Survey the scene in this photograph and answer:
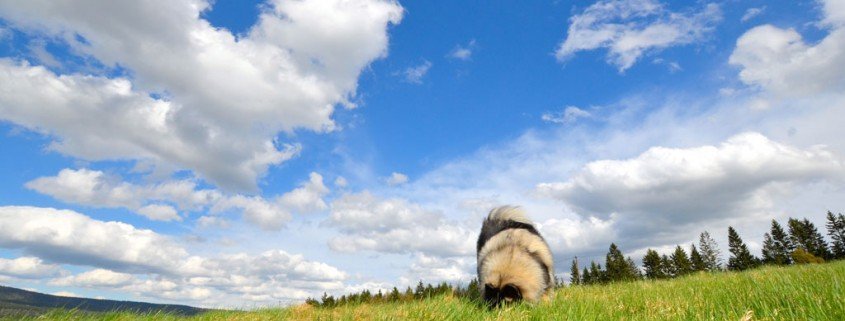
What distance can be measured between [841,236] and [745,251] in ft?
44.7

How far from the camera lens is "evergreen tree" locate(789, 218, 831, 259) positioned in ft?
248

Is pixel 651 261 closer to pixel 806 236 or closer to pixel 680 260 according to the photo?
pixel 680 260

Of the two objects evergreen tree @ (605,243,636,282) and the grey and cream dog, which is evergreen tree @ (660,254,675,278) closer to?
evergreen tree @ (605,243,636,282)

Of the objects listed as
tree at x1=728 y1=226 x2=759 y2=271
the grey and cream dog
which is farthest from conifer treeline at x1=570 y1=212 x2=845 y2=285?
the grey and cream dog

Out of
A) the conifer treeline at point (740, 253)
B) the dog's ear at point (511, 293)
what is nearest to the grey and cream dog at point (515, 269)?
the dog's ear at point (511, 293)

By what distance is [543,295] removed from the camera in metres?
10.2

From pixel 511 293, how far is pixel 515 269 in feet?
1.86

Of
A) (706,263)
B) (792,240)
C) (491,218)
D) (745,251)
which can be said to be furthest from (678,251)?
Result: (491,218)

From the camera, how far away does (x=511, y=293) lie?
9.19 m

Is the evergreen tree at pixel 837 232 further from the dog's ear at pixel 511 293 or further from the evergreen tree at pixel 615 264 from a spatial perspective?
the dog's ear at pixel 511 293

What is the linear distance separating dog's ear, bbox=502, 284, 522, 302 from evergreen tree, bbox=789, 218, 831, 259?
90.5m

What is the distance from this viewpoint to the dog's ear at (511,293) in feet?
30.1

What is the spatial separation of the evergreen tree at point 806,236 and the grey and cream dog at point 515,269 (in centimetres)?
8887

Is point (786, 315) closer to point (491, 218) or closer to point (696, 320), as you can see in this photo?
point (696, 320)
